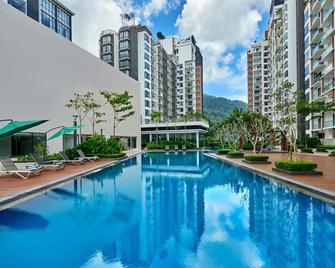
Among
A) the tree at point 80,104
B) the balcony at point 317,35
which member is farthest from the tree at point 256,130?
the balcony at point 317,35

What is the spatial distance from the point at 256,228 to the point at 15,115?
20.1 metres

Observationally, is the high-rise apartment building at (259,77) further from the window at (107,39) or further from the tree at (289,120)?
the tree at (289,120)

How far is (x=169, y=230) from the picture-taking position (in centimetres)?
649

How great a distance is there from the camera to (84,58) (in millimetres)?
33188

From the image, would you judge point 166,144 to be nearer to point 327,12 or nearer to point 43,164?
point 327,12

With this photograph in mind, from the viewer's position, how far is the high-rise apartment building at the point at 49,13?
43.7 meters

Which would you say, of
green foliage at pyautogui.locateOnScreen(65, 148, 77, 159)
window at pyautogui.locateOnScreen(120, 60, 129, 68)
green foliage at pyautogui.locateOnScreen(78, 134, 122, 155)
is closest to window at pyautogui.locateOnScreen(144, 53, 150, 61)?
window at pyautogui.locateOnScreen(120, 60, 129, 68)

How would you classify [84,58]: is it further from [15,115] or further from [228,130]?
[228,130]

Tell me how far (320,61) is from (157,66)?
3997 cm

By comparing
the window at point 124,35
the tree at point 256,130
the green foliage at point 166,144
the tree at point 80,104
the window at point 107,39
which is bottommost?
the green foliage at point 166,144

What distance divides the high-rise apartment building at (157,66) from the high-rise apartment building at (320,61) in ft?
79.2

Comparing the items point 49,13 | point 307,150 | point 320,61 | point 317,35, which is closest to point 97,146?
point 307,150

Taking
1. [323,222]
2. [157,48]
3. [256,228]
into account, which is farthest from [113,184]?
[157,48]

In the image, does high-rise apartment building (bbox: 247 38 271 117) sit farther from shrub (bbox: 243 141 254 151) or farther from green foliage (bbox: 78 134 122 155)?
green foliage (bbox: 78 134 122 155)
